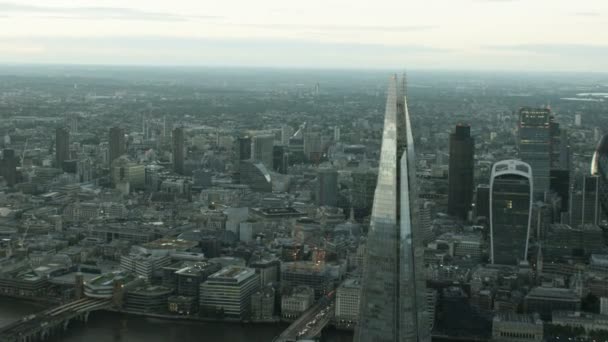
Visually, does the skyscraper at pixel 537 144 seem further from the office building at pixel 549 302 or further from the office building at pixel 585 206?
the office building at pixel 549 302

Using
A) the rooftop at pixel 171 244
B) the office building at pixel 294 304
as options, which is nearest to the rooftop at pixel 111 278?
the rooftop at pixel 171 244

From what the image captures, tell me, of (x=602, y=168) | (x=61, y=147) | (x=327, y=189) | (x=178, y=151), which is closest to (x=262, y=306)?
(x=327, y=189)

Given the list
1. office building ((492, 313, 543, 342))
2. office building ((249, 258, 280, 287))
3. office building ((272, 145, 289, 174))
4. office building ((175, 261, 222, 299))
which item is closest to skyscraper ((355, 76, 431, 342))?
office building ((492, 313, 543, 342))

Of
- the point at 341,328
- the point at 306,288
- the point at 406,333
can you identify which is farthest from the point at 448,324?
the point at 406,333

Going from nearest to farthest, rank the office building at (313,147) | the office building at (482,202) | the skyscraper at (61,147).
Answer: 1. the office building at (482,202)
2. the skyscraper at (61,147)
3. the office building at (313,147)

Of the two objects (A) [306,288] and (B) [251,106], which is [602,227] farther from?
(B) [251,106]

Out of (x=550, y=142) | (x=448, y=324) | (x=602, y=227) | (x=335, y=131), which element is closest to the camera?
(x=448, y=324)
